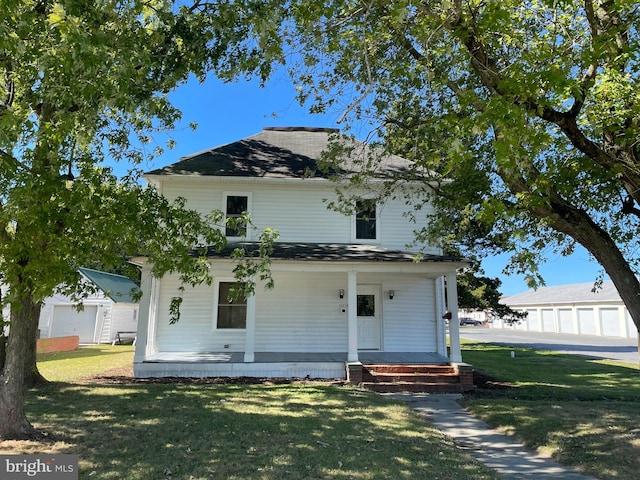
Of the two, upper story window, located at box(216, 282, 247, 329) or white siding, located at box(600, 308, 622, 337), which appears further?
white siding, located at box(600, 308, 622, 337)

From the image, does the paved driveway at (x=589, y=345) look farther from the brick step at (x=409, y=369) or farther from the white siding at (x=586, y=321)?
the brick step at (x=409, y=369)

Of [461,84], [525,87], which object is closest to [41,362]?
[461,84]

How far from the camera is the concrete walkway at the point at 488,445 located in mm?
5039

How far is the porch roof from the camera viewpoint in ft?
36.9

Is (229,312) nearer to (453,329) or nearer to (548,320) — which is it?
(453,329)

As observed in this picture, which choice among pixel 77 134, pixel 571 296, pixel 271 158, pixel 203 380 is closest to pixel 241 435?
pixel 77 134

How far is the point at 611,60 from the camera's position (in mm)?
5035

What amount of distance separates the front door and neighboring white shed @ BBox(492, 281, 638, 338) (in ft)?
81.6

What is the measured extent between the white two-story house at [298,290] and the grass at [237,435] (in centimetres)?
333

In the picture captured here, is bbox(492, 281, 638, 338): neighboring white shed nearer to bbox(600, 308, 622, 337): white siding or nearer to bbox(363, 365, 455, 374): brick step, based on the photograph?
bbox(600, 308, 622, 337): white siding

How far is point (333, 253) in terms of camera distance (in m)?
11.9

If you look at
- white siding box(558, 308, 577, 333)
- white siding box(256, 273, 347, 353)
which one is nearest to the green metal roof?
white siding box(256, 273, 347, 353)

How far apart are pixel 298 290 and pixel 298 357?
209 centimetres

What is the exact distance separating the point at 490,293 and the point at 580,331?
2556 cm
